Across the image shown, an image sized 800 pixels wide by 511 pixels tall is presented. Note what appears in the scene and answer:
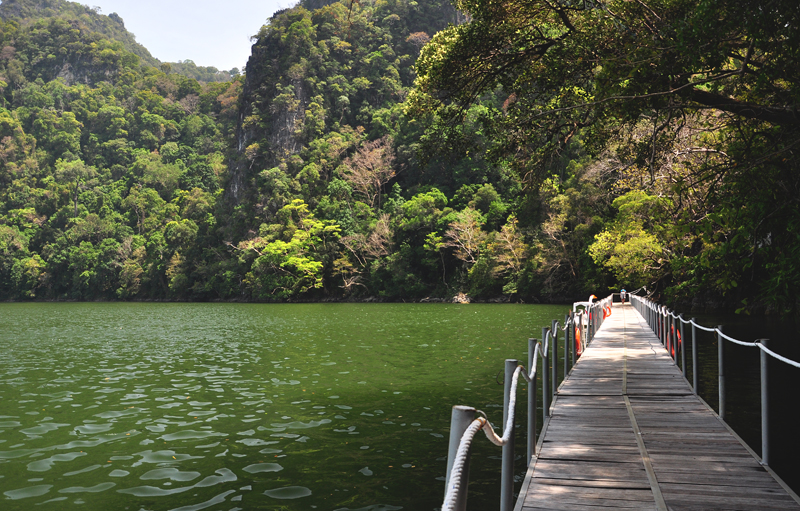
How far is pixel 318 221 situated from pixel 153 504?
185 ft

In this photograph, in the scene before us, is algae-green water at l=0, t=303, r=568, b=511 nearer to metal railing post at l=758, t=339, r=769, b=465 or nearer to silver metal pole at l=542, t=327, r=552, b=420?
silver metal pole at l=542, t=327, r=552, b=420

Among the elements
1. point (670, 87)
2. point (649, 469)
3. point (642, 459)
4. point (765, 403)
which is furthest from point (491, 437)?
point (670, 87)

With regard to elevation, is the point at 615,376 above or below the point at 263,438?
above

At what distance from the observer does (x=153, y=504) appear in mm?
6055

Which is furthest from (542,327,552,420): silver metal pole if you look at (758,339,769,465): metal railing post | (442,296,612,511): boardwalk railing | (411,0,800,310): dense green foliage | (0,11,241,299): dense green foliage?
(0,11,241,299): dense green foliage

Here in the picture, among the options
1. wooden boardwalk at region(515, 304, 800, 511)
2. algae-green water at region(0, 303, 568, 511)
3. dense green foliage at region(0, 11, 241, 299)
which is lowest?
algae-green water at region(0, 303, 568, 511)

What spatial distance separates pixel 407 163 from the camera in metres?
68.4

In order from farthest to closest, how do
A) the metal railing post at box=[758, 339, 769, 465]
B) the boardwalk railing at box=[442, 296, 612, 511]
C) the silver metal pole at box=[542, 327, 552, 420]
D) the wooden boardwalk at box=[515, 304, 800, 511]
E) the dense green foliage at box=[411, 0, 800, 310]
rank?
the dense green foliage at box=[411, 0, 800, 310] < the silver metal pole at box=[542, 327, 552, 420] < the metal railing post at box=[758, 339, 769, 465] < the wooden boardwalk at box=[515, 304, 800, 511] < the boardwalk railing at box=[442, 296, 612, 511]

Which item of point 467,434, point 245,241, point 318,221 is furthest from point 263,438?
point 245,241

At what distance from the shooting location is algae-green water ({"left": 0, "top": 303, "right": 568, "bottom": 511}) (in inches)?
253

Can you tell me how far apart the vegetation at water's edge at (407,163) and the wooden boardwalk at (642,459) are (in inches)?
126

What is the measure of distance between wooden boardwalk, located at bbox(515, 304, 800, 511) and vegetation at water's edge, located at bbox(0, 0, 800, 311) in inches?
126

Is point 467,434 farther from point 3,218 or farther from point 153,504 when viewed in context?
point 3,218

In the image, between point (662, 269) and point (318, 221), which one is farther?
point (318, 221)
